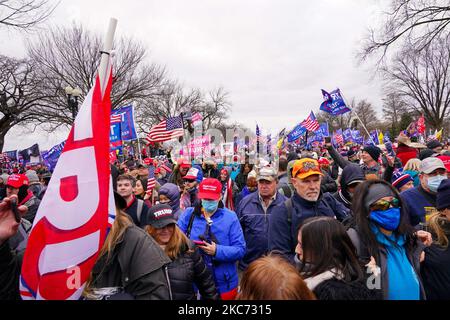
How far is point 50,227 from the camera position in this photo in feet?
5.34

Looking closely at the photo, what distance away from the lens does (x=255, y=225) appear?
405 cm

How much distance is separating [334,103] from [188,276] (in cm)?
753

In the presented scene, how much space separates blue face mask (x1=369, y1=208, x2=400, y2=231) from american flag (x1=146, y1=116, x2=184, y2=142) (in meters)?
8.70

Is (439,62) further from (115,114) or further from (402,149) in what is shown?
(115,114)

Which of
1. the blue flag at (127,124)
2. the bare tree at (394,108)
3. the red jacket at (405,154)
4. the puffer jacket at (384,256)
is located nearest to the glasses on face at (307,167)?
the puffer jacket at (384,256)

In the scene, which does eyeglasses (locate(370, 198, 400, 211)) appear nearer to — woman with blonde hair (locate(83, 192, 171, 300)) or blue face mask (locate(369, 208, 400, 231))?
blue face mask (locate(369, 208, 400, 231))

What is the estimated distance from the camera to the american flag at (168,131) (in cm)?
1034

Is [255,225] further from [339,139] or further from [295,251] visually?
[339,139]

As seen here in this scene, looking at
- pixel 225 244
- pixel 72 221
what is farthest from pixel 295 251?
pixel 72 221

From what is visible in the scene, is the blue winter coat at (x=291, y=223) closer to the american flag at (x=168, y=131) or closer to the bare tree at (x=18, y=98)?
the american flag at (x=168, y=131)

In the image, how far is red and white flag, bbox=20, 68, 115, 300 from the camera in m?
1.60

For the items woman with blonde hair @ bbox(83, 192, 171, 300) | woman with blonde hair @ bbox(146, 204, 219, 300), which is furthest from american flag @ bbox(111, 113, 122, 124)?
woman with blonde hair @ bbox(83, 192, 171, 300)

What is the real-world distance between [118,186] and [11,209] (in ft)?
6.94
